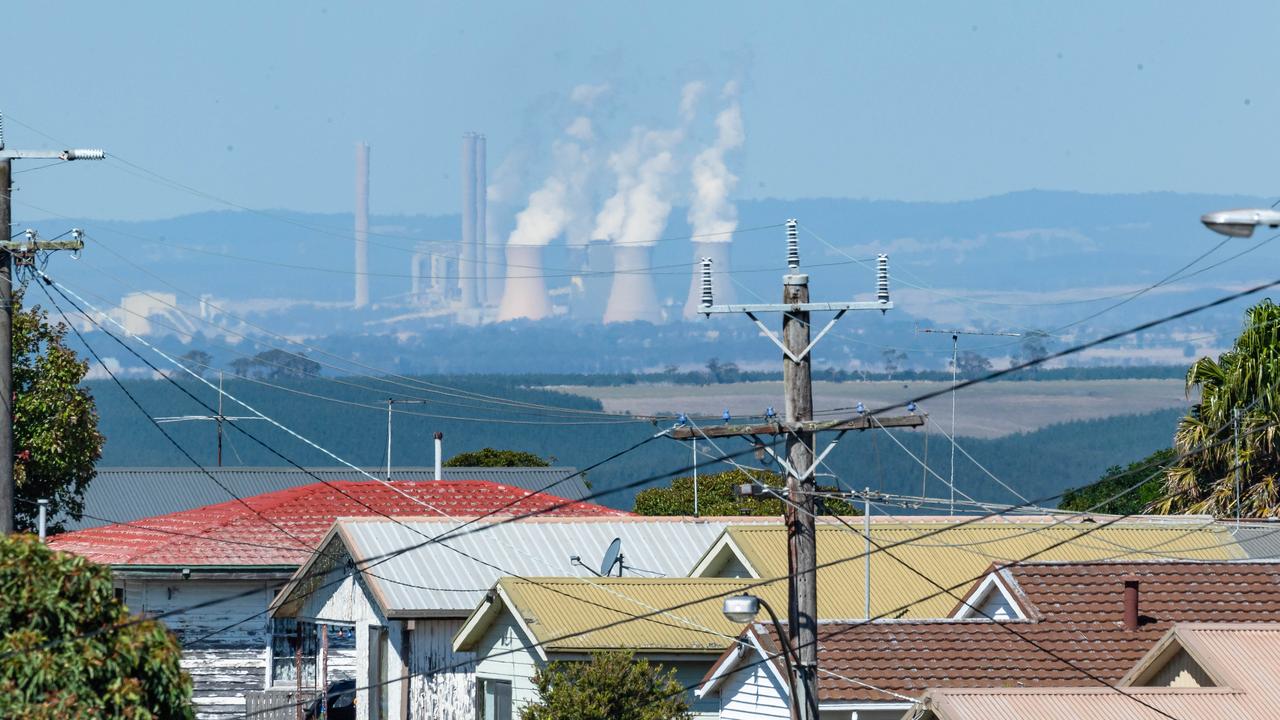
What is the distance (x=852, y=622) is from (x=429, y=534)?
520 inches

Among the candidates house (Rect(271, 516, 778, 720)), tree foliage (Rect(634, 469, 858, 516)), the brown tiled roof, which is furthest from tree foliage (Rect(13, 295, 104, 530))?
the brown tiled roof

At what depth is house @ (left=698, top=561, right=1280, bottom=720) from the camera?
102ft

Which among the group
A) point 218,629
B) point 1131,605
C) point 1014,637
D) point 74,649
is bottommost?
point 218,629

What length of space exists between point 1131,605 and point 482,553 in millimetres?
14670

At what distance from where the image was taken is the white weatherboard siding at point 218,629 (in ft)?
152

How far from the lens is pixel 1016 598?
1337 inches

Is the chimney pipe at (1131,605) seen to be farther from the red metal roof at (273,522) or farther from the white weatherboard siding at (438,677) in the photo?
the red metal roof at (273,522)

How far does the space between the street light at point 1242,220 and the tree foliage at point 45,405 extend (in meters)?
48.3

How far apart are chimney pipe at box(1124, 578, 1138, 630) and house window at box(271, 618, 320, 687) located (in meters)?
18.8

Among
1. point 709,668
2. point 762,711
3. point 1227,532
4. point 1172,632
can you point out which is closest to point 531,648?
point 709,668

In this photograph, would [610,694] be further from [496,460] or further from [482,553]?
[496,460]

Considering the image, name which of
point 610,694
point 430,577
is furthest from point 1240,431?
point 610,694

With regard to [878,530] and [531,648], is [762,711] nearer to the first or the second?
[531,648]

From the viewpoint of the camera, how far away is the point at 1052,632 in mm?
32906
